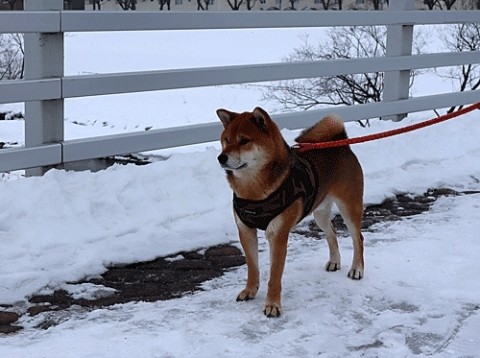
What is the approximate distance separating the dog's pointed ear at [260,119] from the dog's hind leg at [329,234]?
93cm

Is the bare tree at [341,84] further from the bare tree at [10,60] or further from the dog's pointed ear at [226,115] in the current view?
the dog's pointed ear at [226,115]

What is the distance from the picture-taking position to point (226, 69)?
725 centimetres

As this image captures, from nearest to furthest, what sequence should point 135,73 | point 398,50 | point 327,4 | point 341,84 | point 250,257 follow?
point 250,257 < point 135,73 < point 398,50 < point 341,84 < point 327,4

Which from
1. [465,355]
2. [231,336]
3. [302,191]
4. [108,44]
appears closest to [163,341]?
[231,336]

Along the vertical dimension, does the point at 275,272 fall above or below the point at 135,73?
below

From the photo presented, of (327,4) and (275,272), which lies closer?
(275,272)

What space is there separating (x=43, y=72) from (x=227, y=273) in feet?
6.65

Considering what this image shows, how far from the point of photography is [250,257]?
4.63 metres

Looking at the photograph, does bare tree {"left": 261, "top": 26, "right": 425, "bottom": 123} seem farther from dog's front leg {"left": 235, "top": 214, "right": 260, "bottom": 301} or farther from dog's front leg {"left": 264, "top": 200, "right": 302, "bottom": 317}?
dog's front leg {"left": 264, "top": 200, "right": 302, "bottom": 317}

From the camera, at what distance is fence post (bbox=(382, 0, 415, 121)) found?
9.01m

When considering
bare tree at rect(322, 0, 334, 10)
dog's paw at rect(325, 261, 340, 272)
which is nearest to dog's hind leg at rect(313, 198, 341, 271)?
dog's paw at rect(325, 261, 340, 272)

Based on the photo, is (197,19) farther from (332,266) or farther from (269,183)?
(269,183)

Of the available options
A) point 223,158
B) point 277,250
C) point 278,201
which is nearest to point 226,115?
point 223,158

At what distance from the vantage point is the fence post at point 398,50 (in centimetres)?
901
